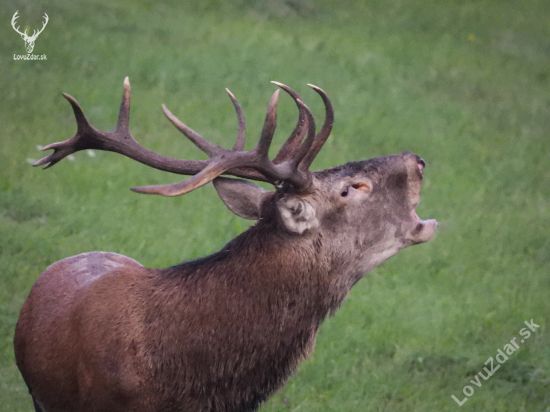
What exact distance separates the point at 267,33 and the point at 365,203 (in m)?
10.2

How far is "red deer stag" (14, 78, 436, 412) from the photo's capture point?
4.38 meters

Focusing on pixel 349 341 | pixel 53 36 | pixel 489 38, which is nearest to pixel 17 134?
pixel 53 36

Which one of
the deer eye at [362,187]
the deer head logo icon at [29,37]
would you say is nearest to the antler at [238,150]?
the deer eye at [362,187]

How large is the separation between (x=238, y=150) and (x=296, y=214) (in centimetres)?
60

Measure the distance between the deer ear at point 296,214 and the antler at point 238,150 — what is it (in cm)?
11

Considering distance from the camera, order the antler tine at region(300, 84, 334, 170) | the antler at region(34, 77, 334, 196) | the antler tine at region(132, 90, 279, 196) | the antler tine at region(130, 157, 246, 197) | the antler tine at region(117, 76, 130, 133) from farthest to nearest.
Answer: the antler tine at region(117, 76, 130, 133) → the antler tine at region(300, 84, 334, 170) → the antler at region(34, 77, 334, 196) → the antler tine at region(132, 90, 279, 196) → the antler tine at region(130, 157, 246, 197)

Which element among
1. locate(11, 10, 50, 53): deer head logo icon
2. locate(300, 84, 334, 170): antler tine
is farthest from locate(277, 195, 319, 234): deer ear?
locate(11, 10, 50, 53): deer head logo icon

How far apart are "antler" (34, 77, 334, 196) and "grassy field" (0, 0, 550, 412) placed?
2.13m

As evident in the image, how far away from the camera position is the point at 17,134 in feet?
33.4

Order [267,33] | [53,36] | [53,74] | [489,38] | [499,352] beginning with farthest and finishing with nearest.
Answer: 1. [489,38]
2. [267,33]
3. [53,36]
4. [53,74]
5. [499,352]

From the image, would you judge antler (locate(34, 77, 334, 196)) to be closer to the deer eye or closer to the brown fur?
the brown fur

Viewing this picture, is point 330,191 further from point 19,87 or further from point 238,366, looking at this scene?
point 19,87

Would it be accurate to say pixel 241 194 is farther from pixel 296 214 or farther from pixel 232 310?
pixel 232 310

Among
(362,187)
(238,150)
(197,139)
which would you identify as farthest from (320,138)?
(197,139)
